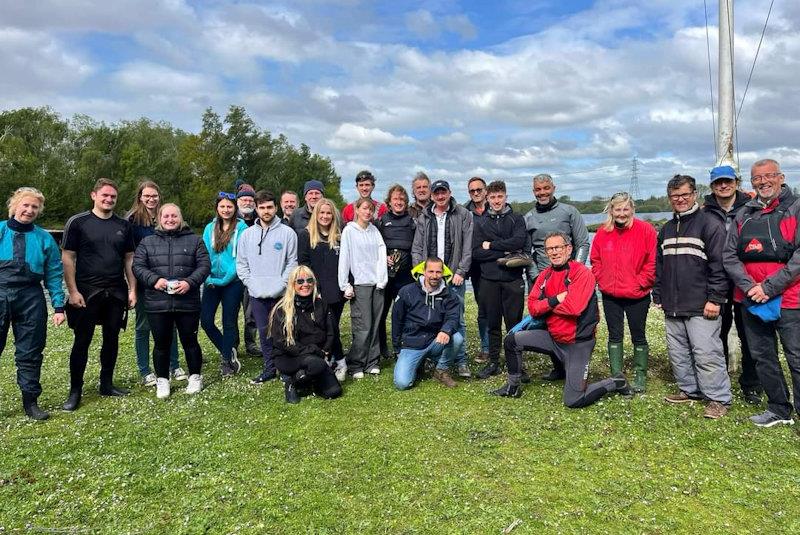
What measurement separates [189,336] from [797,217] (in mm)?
7940

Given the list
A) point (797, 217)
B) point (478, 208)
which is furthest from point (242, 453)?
point (797, 217)

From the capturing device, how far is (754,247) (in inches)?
245

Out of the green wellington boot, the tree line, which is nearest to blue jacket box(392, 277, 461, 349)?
the green wellington boot

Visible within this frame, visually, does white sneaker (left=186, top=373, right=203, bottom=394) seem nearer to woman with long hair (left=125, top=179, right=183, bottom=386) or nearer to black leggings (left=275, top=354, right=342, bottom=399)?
woman with long hair (left=125, top=179, right=183, bottom=386)

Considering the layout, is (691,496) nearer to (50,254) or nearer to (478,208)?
(478,208)

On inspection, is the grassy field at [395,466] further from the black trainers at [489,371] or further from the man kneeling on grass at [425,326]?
the black trainers at [489,371]

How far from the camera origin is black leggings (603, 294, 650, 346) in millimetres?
7203

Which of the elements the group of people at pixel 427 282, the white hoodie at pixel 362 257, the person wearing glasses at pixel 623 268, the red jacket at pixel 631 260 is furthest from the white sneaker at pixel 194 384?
the red jacket at pixel 631 260

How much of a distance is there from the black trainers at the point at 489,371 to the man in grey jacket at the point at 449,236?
21 cm

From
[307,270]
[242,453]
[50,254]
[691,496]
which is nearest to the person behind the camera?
[691,496]

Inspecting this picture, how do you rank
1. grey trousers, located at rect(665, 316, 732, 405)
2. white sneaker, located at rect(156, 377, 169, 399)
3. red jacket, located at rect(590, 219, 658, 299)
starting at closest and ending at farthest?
grey trousers, located at rect(665, 316, 732, 405), red jacket, located at rect(590, 219, 658, 299), white sneaker, located at rect(156, 377, 169, 399)

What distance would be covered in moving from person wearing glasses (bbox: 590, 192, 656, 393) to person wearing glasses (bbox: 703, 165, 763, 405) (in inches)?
34.5

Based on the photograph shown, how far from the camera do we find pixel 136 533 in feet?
14.5

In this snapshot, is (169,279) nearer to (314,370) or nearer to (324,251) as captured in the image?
(324,251)
